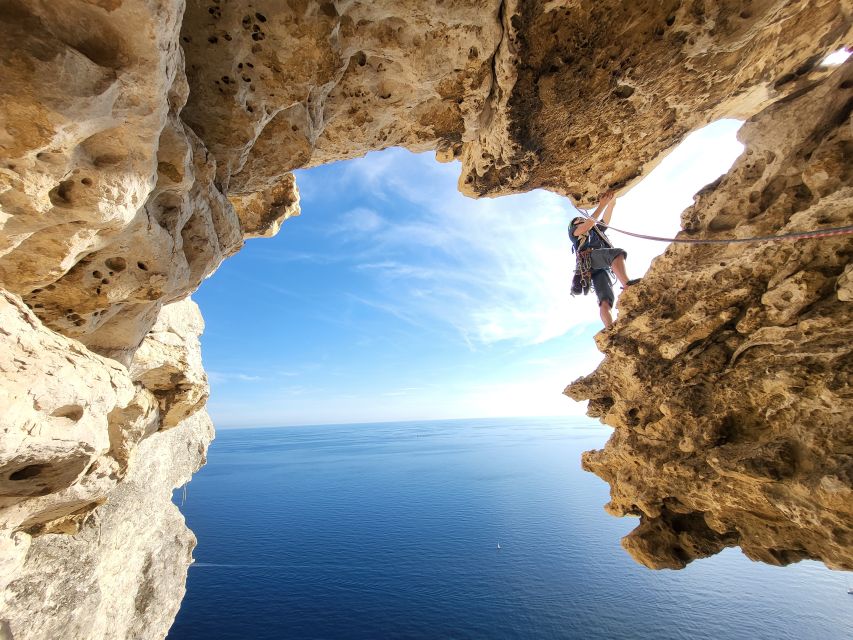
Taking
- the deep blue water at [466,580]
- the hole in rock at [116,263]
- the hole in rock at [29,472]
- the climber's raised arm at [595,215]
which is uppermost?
the climber's raised arm at [595,215]

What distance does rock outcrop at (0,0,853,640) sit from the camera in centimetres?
334

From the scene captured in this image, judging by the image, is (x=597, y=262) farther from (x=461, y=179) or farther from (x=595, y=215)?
(x=461, y=179)

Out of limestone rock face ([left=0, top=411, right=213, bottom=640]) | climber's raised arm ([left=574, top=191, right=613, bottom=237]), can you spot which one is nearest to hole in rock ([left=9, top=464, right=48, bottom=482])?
limestone rock face ([left=0, top=411, right=213, bottom=640])

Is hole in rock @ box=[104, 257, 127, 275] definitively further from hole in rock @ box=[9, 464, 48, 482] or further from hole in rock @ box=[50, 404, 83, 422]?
hole in rock @ box=[9, 464, 48, 482]

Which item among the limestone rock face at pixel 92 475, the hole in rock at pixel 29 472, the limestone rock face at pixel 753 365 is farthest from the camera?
the limestone rock face at pixel 753 365

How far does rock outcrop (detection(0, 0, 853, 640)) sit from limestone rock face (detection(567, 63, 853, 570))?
4cm

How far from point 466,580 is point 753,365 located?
4439 cm

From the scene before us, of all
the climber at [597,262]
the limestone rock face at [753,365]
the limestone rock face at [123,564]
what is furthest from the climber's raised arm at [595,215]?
the limestone rock face at [123,564]

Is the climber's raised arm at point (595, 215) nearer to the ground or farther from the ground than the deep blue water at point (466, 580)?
farther from the ground

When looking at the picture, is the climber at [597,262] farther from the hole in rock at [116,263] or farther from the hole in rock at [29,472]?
the hole in rock at [29,472]

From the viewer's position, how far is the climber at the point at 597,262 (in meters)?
9.04

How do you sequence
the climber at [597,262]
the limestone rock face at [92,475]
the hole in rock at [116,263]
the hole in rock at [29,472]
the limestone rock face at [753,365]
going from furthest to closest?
the climber at [597,262], the limestone rock face at [753,365], the hole in rock at [116,263], the hole in rock at [29,472], the limestone rock face at [92,475]

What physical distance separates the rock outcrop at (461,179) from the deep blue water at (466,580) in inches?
1318

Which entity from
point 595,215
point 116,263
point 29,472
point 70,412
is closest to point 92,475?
point 29,472
